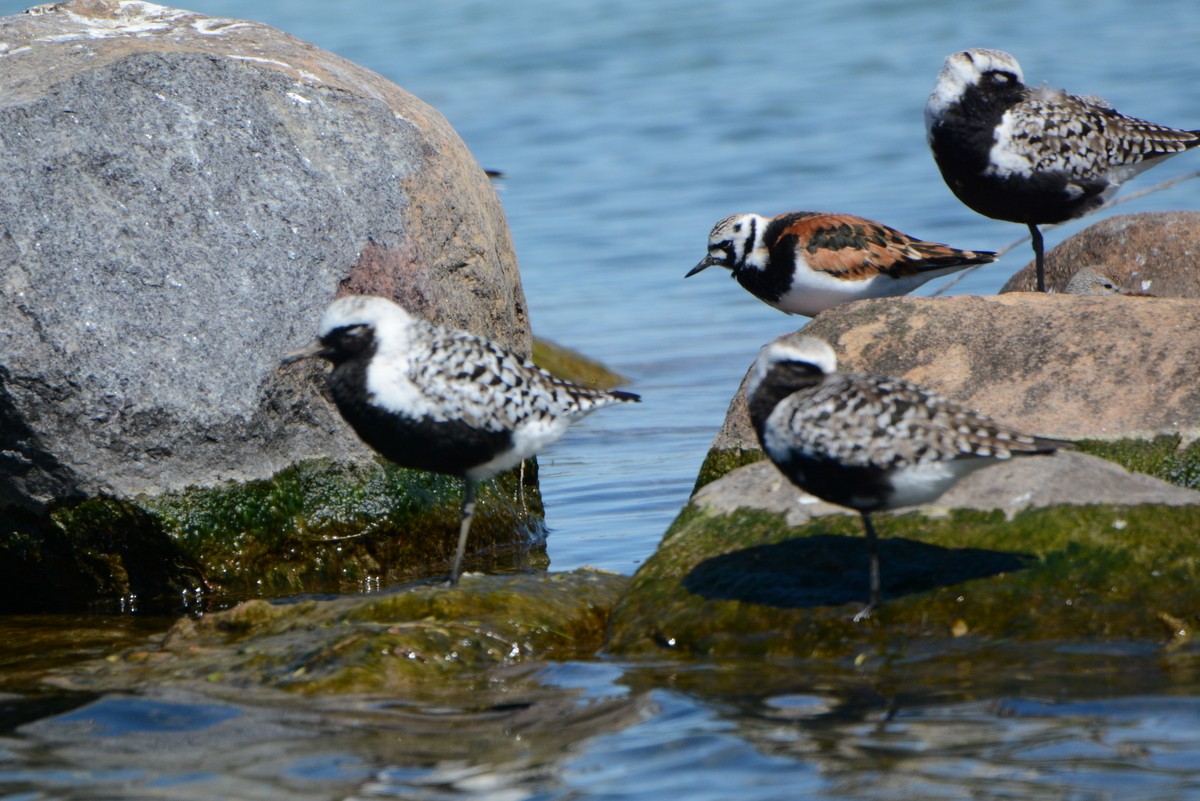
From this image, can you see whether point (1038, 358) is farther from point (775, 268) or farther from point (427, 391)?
point (427, 391)

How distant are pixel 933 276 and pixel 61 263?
5.41 meters

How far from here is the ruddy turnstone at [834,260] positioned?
9609mm

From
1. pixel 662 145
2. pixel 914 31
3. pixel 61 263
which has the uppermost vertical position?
pixel 914 31

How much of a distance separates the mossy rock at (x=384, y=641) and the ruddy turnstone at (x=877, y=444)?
1419 millimetres

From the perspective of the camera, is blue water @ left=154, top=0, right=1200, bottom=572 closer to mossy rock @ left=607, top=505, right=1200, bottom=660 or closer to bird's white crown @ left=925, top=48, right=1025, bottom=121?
mossy rock @ left=607, top=505, right=1200, bottom=660

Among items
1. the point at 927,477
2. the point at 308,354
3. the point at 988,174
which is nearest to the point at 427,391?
the point at 308,354

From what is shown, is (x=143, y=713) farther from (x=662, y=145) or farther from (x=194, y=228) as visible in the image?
(x=662, y=145)

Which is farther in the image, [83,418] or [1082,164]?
[1082,164]

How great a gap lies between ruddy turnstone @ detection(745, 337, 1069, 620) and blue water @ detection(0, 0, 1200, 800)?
0.81 m

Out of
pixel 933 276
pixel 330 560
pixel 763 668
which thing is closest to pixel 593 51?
Result: pixel 933 276

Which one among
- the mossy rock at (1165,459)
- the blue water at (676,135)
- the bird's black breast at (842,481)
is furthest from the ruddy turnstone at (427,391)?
the mossy rock at (1165,459)

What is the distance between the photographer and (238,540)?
8.09 metres

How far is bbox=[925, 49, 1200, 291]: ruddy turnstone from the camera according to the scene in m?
9.27

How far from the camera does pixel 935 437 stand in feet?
19.5
